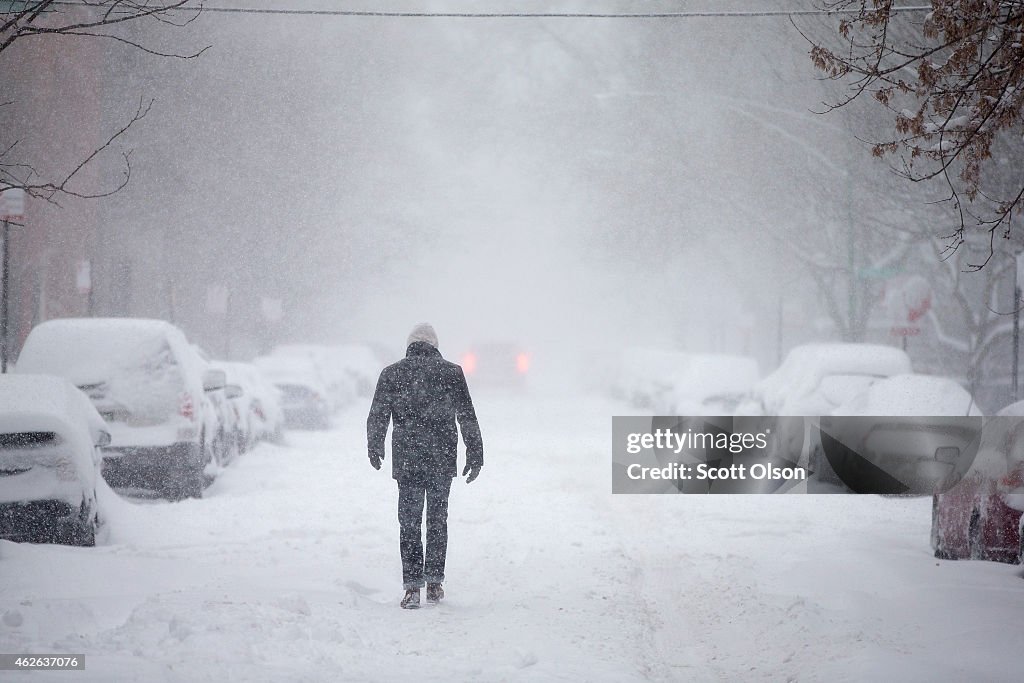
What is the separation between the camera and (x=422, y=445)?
7703mm

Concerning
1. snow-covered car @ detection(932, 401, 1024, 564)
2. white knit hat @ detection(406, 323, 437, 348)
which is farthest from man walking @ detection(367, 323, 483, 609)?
snow-covered car @ detection(932, 401, 1024, 564)

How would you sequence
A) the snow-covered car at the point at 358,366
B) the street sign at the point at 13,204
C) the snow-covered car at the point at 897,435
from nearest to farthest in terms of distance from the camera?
the snow-covered car at the point at 897,435
the street sign at the point at 13,204
the snow-covered car at the point at 358,366

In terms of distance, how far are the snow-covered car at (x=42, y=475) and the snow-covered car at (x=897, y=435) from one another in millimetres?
8690

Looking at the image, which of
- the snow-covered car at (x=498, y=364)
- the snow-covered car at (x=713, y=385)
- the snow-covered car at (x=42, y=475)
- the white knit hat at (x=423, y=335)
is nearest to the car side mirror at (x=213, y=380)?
the snow-covered car at (x=42, y=475)

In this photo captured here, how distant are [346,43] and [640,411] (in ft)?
57.4

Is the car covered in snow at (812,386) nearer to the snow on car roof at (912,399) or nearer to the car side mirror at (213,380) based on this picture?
the snow on car roof at (912,399)

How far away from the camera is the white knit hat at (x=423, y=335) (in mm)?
8016

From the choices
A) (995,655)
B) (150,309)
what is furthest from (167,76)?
(995,655)

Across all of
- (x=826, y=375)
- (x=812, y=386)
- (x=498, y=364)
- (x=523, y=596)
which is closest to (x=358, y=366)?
(x=498, y=364)

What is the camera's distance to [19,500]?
8859 millimetres

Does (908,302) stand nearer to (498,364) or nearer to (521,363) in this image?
(521,363)

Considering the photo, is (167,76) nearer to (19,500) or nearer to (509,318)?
(19,500)

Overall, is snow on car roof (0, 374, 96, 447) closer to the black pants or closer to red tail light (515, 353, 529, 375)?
the black pants

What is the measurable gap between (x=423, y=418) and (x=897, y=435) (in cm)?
756
